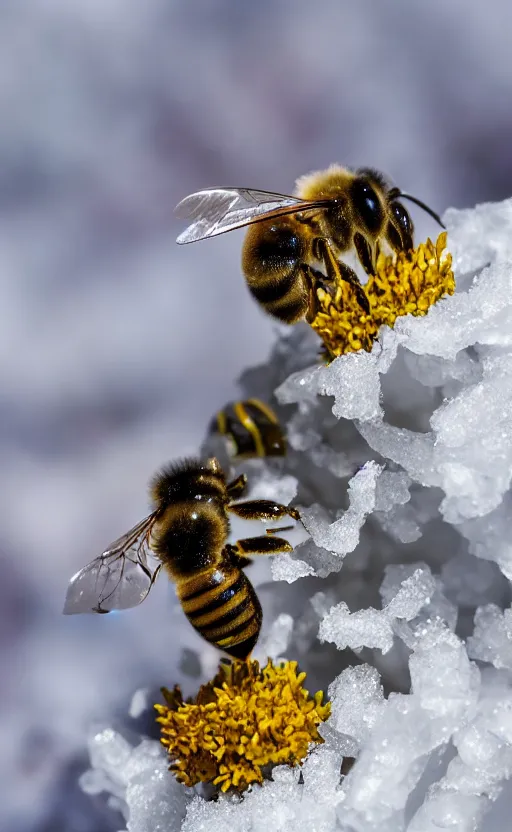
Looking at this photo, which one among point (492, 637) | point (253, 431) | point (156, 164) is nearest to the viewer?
point (492, 637)

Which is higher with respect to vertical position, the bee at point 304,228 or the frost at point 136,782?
the bee at point 304,228

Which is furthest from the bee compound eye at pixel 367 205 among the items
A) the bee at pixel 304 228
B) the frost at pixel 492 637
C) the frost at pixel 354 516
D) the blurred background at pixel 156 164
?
the blurred background at pixel 156 164

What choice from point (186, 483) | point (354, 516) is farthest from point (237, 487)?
point (354, 516)

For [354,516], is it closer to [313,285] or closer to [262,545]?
[262,545]

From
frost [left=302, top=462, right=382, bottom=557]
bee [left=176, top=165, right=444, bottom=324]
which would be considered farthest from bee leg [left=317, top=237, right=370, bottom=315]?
frost [left=302, top=462, right=382, bottom=557]

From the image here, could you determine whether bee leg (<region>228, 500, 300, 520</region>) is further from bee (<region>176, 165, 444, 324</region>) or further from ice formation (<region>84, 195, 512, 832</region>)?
bee (<region>176, 165, 444, 324</region>)

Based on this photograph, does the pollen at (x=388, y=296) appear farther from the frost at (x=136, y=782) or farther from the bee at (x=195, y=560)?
the frost at (x=136, y=782)

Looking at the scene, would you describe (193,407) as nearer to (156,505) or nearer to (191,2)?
(156,505)

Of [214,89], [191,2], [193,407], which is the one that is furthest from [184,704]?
→ [191,2]
